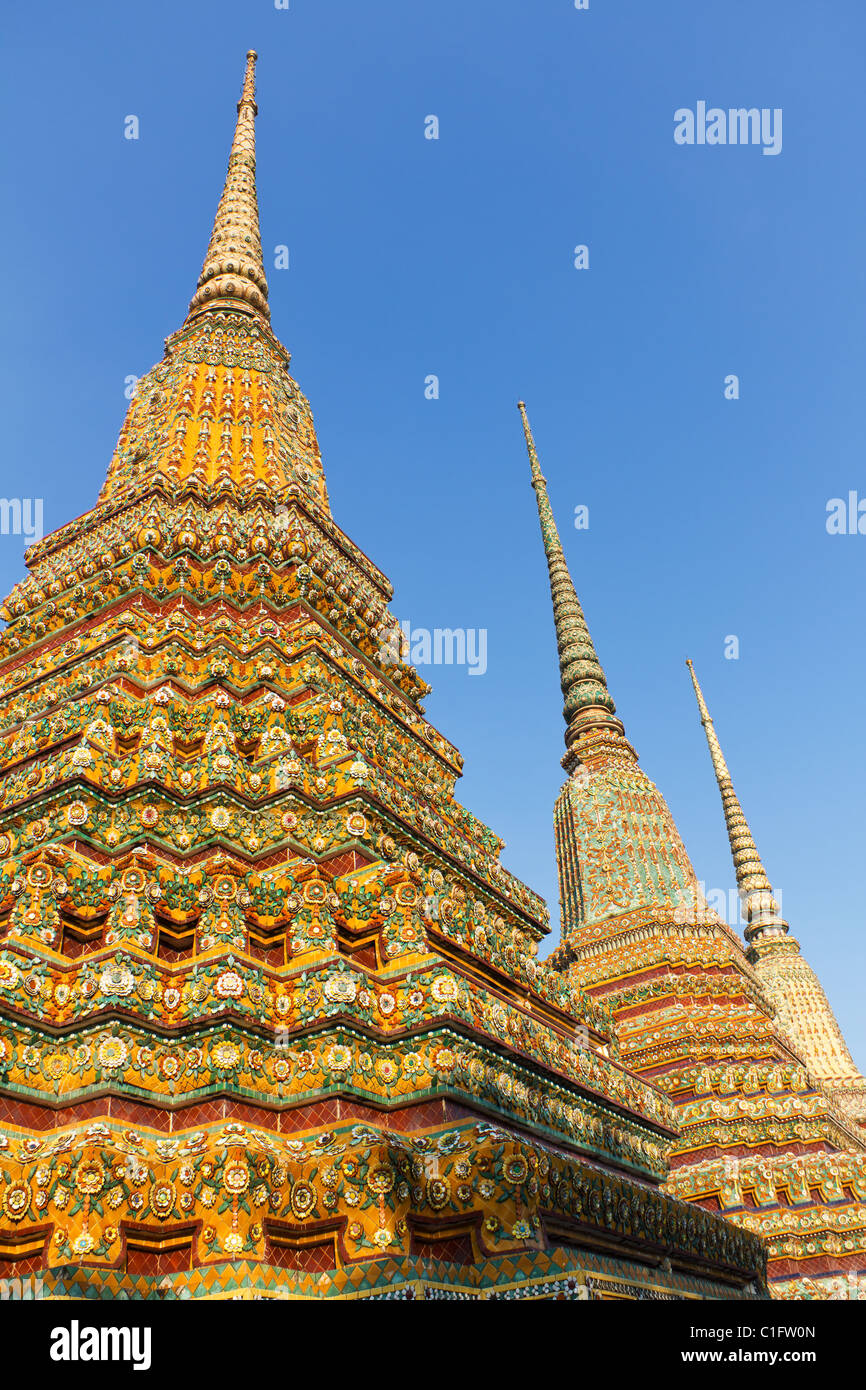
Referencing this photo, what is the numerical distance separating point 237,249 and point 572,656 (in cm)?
1374

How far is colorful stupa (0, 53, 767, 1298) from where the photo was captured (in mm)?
4863

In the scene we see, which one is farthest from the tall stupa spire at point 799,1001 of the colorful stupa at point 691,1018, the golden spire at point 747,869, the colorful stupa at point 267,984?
the colorful stupa at point 267,984

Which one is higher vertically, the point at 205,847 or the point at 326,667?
the point at 326,667

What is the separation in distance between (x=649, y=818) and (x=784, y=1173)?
28.3 feet

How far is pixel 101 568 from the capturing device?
32.2ft

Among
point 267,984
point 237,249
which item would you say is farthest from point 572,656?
point 267,984

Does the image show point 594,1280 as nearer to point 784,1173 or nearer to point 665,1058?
point 784,1173

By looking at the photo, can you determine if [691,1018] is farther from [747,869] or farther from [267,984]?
[747,869]

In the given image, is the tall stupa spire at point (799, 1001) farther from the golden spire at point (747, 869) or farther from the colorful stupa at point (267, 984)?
the colorful stupa at point (267, 984)

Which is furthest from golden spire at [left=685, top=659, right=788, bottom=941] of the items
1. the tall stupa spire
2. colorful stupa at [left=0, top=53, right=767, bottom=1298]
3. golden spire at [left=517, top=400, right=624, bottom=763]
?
colorful stupa at [left=0, top=53, right=767, bottom=1298]

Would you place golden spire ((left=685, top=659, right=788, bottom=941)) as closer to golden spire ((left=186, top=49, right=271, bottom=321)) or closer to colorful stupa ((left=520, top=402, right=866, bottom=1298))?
colorful stupa ((left=520, top=402, right=866, bottom=1298))

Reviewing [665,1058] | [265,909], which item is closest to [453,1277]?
[265,909]

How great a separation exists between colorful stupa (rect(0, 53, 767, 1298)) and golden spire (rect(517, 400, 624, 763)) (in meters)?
13.2

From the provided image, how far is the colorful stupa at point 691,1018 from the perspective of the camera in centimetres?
1238
